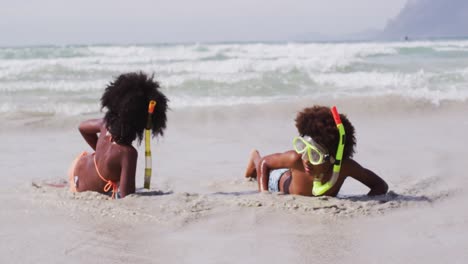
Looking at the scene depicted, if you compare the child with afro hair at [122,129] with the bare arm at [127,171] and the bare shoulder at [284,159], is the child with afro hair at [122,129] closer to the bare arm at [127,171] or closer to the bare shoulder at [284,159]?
the bare arm at [127,171]

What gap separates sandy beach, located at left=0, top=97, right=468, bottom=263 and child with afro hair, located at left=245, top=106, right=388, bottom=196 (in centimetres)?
17

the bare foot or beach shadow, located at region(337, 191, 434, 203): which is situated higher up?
the bare foot

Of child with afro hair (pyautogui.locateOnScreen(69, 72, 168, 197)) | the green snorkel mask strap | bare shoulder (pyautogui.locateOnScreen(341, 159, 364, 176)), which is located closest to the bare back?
child with afro hair (pyautogui.locateOnScreen(69, 72, 168, 197))

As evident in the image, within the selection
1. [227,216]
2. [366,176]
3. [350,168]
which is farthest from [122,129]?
[366,176]

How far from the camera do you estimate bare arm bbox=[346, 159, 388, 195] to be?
162 inches

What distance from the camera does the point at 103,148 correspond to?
4125mm

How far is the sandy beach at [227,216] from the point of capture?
303 centimetres

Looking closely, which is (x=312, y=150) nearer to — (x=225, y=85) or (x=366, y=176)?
(x=366, y=176)

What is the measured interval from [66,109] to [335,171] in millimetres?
6097

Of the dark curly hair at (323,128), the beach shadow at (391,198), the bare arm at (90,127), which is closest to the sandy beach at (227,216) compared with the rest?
the beach shadow at (391,198)

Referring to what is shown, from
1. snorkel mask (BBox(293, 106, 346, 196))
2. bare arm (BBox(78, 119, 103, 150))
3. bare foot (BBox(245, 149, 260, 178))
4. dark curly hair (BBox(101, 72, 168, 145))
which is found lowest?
bare foot (BBox(245, 149, 260, 178))

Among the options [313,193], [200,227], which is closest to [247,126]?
[313,193]

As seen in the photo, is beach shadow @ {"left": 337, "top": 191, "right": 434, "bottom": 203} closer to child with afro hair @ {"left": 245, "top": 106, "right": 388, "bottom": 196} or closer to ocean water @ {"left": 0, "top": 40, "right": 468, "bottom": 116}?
child with afro hair @ {"left": 245, "top": 106, "right": 388, "bottom": 196}

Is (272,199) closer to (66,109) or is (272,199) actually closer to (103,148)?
(103,148)
